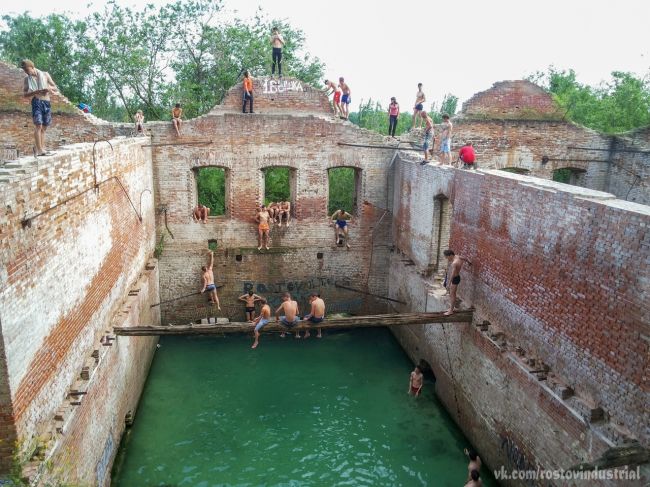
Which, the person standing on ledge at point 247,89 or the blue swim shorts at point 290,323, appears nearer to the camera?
the blue swim shorts at point 290,323

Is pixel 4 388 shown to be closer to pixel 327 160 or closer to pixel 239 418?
pixel 239 418

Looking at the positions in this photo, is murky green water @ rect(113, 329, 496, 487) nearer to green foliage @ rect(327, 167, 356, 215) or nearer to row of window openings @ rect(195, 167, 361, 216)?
row of window openings @ rect(195, 167, 361, 216)

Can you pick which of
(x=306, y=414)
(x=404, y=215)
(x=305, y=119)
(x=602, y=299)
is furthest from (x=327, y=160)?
(x=602, y=299)

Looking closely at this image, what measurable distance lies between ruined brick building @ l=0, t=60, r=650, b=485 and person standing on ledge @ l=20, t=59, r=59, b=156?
2.28 feet

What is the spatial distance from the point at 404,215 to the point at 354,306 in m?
3.31

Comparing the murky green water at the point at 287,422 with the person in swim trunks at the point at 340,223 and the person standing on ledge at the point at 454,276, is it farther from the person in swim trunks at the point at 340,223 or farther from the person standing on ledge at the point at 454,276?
the person in swim trunks at the point at 340,223

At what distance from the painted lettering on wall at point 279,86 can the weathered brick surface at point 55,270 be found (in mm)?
6035

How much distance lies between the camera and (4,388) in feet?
17.1

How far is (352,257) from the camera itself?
50.0 ft

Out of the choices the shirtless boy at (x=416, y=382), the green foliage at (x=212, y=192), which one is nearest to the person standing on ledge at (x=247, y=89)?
the green foliage at (x=212, y=192)

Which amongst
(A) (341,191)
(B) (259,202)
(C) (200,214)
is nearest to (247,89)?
(B) (259,202)

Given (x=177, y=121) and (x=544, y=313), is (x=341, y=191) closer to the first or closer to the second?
(x=177, y=121)

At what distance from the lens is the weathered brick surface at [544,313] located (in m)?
6.14

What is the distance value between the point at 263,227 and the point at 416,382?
19.2ft
